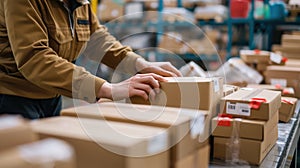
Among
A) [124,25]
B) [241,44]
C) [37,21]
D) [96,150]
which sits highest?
[37,21]

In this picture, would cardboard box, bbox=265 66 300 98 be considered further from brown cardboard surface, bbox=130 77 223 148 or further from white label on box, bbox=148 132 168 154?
white label on box, bbox=148 132 168 154

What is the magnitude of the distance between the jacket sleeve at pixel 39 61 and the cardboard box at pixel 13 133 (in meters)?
0.67

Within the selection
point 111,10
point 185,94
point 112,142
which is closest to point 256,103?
point 185,94

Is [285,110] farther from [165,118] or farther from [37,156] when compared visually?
[37,156]

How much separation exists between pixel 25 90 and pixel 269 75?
6.59 feet

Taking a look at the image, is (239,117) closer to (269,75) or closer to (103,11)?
(269,75)

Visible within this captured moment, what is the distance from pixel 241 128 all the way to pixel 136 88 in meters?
0.52

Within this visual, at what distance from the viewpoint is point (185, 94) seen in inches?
52.2

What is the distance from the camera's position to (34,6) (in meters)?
1.50

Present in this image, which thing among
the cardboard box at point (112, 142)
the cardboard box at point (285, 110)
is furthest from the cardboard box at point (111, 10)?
the cardboard box at point (112, 142)

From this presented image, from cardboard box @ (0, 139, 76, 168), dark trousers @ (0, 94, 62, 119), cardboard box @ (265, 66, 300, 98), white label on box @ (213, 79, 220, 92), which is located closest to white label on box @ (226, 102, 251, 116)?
white label on box @ (213, 79, 220, 92)

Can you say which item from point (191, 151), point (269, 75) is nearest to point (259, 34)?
point (269, 75)

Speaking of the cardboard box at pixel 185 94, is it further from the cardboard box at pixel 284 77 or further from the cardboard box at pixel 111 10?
the cardboard box at pixel 111 10

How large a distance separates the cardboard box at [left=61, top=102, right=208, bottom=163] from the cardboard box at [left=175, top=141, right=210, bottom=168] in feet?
0.04
